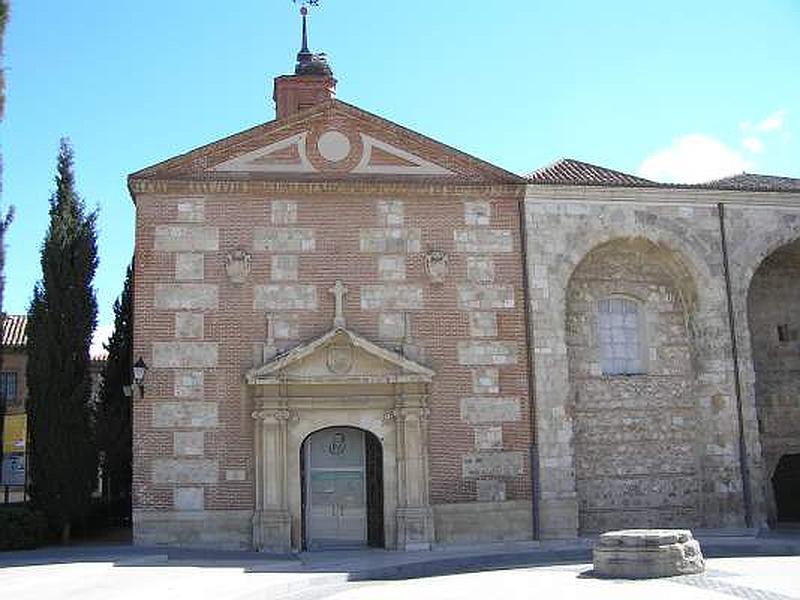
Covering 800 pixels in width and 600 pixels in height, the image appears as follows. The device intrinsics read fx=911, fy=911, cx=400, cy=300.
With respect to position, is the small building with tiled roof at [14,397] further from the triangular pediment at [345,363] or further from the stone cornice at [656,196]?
the stone cornice at [656,196]

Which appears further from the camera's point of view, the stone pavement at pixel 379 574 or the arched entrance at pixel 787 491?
the arched entrance at pixel 787 491

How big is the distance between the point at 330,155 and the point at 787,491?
1341 cm

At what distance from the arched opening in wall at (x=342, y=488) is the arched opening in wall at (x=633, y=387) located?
13.6 ft

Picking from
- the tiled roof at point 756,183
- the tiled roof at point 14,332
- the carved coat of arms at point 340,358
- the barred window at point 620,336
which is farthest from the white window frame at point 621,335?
the tiled roof at point 14,332

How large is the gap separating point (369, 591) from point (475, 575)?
2197 millimetres

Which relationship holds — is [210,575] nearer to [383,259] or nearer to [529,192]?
[383,259]

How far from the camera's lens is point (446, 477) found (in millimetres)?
17281

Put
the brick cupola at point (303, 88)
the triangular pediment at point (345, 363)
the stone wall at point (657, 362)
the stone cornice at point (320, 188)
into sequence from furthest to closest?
the brick cupola at point (303, 88)
the stone wall at point (657, 362)
the stone cornice at point (320, 188)
the triangular pediment at point (345, 363)

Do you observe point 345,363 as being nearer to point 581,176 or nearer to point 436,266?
point 436,266

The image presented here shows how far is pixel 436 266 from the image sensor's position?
707 inches

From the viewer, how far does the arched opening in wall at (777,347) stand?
20.6 meters

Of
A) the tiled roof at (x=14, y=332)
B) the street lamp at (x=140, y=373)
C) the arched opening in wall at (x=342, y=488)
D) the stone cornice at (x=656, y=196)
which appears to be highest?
the stone cornice at (x=656, y=196)

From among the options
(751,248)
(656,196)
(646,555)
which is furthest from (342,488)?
(751,248)

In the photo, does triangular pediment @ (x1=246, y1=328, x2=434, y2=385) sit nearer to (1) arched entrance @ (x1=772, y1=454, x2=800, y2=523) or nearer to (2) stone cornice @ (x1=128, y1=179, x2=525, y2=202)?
(2) stone cornice @ (x1=128, y1=179, x2=525, y2=202)
